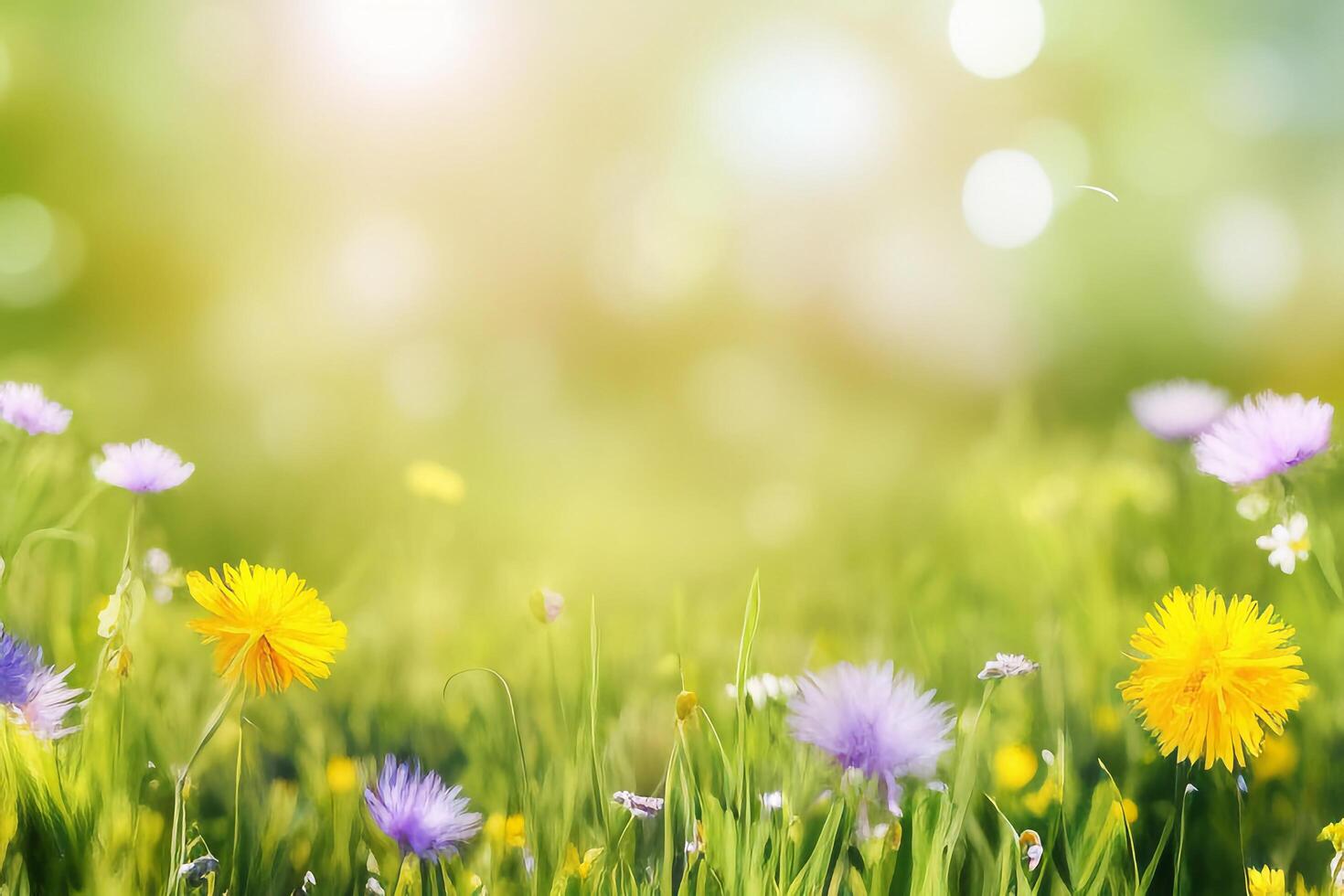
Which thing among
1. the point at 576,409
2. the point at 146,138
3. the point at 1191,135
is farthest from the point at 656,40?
the point at 1191,135

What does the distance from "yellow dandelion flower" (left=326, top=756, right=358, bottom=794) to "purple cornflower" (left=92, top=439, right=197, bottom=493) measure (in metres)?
0.23

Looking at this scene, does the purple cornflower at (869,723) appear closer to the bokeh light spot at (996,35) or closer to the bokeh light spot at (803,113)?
the bokeh light spot at (803,113)

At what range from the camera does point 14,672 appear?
0.75 m

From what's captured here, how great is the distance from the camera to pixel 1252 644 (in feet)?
2.21

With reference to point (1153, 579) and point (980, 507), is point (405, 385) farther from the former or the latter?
point (1153, 579)

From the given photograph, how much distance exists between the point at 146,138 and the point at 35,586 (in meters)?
0.41

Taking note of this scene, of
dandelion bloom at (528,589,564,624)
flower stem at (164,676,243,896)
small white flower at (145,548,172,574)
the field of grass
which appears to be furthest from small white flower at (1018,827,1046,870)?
small white flower at (145,548,172,574)

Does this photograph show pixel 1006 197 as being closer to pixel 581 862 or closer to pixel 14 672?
pixel 581 862

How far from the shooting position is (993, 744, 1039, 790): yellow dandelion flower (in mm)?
Result: 764

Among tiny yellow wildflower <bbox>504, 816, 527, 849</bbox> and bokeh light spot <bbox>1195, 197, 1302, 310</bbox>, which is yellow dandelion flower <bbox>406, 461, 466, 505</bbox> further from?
bokeh light spot <bbox>1195, 197, 1302, 310</bbox>

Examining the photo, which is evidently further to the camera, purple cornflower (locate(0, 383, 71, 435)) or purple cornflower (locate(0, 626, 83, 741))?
purple cornflower (locate(0, 383, 71, 435))

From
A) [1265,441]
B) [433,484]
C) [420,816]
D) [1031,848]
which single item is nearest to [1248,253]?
[1265,441]

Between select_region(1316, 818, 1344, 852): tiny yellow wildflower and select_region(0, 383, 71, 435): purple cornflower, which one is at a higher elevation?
select_region(0, 383, 71, 435): purple cornflower

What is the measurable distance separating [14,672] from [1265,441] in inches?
34.1
